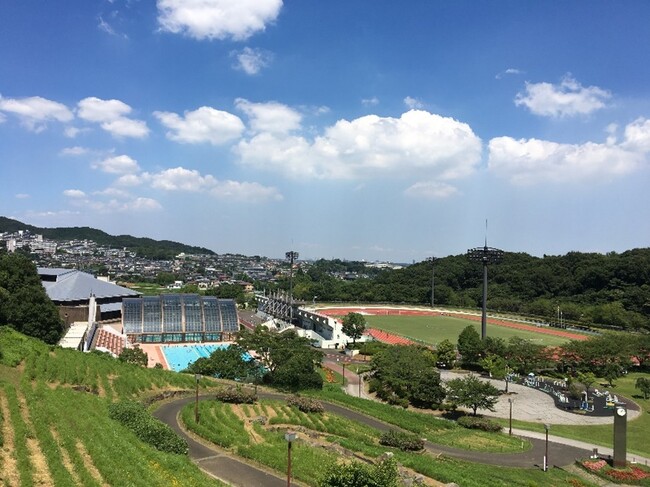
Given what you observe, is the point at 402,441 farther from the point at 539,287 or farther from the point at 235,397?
the point at 539,287

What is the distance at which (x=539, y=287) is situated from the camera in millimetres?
103000

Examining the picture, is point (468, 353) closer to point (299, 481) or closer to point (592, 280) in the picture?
point (299, 481)

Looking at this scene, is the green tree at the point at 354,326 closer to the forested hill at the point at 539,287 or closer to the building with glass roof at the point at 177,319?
the building with glass roof at the point at 177,319

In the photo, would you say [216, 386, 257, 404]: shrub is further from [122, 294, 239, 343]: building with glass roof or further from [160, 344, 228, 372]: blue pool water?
[122, 294, 239, 343]: building with glass roof

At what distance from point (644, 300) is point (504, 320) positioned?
904 inches

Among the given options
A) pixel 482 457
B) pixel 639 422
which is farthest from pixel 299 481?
pixel 639 422

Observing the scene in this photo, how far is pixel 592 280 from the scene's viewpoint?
96000 millimetres

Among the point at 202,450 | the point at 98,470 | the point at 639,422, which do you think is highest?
the point at 98,470

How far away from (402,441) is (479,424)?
9.54 meters

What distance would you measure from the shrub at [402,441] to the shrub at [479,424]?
8419 millimetres

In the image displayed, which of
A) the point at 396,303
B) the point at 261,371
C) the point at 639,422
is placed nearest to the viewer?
the point at 639,422

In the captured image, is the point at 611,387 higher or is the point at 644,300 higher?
the point at 644,300

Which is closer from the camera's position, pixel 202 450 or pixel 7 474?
pixel 7 474

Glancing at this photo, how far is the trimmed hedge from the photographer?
17453mm
